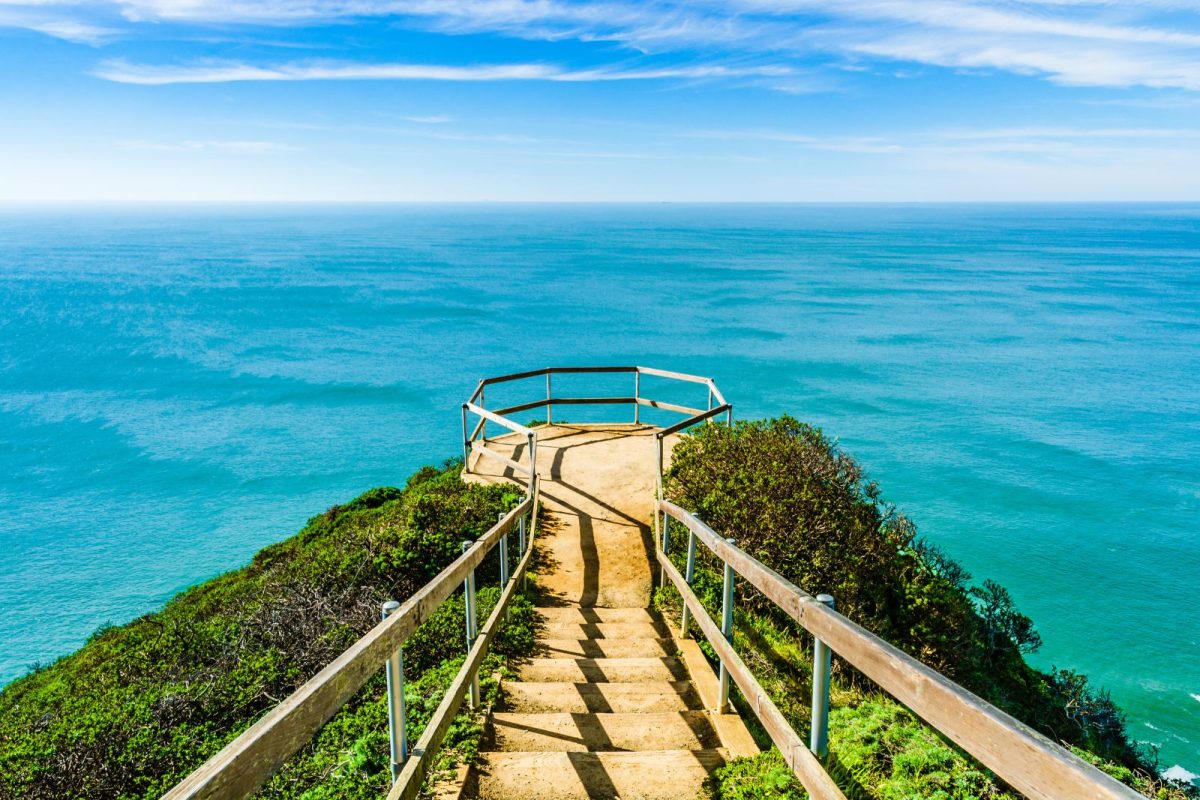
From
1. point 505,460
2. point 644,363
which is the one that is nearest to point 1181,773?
point 505,460

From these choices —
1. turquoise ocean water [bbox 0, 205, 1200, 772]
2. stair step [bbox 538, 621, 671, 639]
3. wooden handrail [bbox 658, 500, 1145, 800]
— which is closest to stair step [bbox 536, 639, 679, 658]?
stair step [bbox 538, 621, 671, 639]

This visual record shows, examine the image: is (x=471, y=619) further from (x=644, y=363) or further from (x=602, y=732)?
(x=644, y=363)

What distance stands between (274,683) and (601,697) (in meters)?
2.82

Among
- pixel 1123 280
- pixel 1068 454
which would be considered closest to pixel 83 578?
pixel 1068 454

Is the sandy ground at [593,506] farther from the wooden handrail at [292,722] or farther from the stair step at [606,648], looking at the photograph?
the wooden handrail at [292,722]

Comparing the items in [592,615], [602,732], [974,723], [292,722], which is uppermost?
[974,723]

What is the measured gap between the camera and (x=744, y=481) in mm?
9516

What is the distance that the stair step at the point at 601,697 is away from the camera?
5.07 meters

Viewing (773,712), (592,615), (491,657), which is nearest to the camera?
(773,712)

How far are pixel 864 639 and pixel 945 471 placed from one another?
4158 cm

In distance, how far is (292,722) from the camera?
6.72ft

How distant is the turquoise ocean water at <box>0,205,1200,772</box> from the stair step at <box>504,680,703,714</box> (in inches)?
711

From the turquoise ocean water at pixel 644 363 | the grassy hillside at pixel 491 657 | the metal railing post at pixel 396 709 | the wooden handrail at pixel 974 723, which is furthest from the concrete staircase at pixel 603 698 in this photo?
the turquoise ocean water at pixel 644 363

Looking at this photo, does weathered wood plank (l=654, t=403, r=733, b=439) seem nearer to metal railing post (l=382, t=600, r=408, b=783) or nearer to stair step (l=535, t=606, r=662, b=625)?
stair step (l=535, t=606, r=662, b=625)
